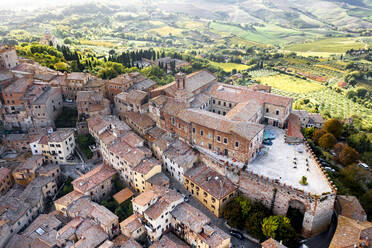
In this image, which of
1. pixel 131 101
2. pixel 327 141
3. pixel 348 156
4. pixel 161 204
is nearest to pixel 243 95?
pixel 327 141

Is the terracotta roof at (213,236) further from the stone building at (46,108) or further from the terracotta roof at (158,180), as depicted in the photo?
the stone building at (46,108)

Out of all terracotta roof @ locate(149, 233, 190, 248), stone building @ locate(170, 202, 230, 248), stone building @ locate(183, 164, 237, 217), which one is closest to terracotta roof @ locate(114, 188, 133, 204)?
stone building @ locate(183, 164, 237, 217)

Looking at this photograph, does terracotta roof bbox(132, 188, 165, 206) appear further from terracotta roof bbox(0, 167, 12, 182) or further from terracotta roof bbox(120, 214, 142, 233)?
terracotta roof bbox(0, 167, 12, 182)

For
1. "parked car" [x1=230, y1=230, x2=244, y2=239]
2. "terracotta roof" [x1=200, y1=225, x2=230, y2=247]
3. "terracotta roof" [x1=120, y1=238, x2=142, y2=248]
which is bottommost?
"parked car" [x1=230, y1=230, x2=244, y2=239]

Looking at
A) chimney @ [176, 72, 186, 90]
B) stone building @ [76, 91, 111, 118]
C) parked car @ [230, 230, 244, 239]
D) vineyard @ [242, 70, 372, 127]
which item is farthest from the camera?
vineyard @ [242, 70, 372, 127]

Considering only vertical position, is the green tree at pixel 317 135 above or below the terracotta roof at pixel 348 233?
above

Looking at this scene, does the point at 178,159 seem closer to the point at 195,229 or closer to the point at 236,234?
the point at 195,229

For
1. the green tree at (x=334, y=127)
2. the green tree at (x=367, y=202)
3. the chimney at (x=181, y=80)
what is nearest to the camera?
the green tree at (x=367, y=202)

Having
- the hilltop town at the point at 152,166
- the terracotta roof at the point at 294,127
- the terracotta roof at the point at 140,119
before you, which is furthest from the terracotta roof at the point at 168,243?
the terracotta roof at the point at 294,127
